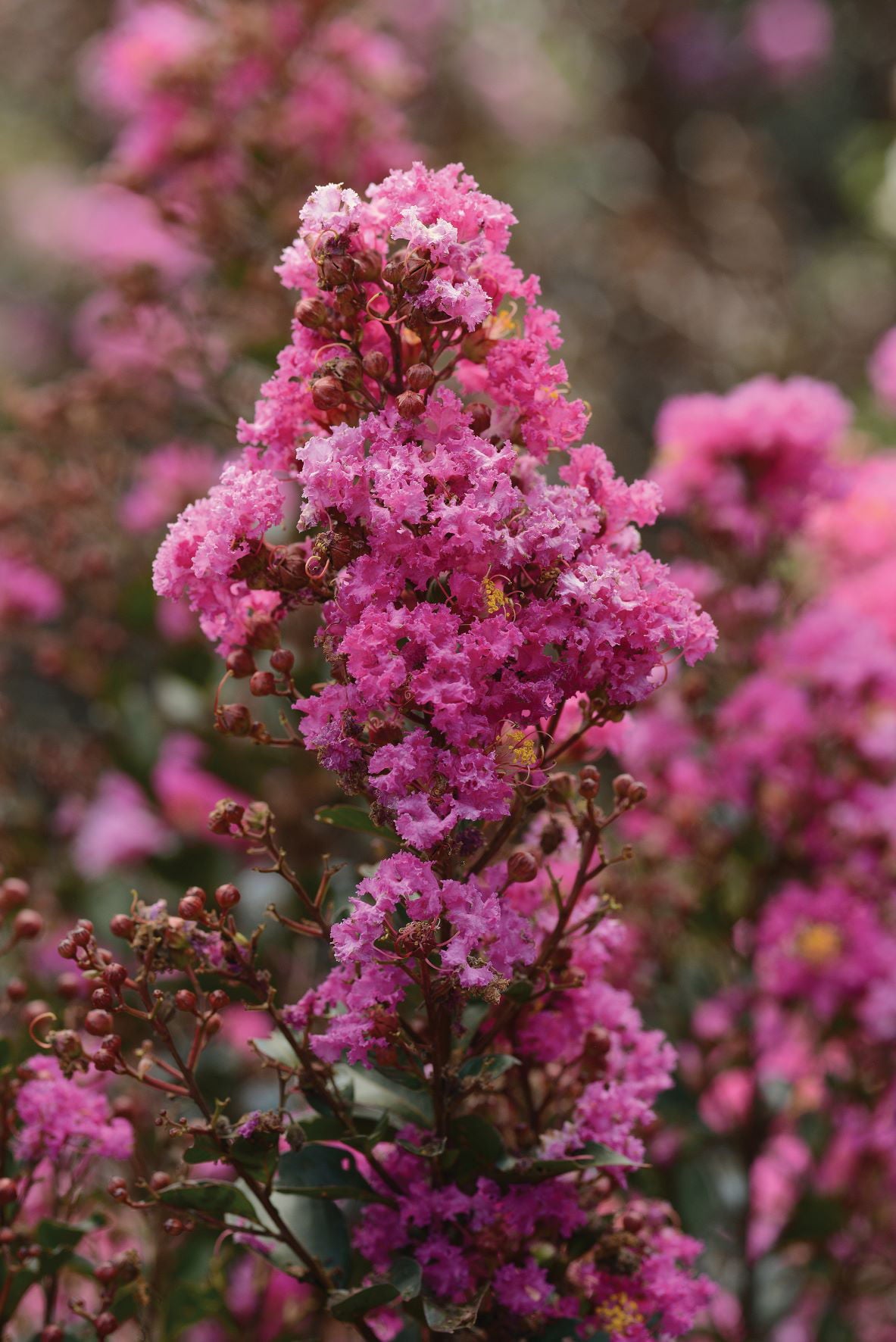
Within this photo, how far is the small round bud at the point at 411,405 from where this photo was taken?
0.80m

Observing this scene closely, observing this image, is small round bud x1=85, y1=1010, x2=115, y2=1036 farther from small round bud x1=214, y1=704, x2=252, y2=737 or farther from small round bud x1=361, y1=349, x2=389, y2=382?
small round bud x1=361, y1=349, x2=389, y2=382

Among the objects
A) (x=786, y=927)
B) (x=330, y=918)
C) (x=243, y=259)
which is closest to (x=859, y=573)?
(x=786, y=927)

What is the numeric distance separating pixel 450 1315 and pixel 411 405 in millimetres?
567

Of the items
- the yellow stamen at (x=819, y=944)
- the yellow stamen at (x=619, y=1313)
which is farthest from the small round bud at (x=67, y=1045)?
the yellow stamen at (x=819, y=944)

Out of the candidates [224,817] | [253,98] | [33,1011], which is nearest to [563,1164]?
[224,817]

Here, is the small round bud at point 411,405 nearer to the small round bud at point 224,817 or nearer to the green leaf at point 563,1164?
the small round bud at point 224,817

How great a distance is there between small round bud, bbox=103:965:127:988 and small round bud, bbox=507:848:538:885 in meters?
0.26

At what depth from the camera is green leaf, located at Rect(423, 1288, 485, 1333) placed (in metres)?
0.78

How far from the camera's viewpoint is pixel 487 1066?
2.76 feet

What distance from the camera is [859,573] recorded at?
6.72ft

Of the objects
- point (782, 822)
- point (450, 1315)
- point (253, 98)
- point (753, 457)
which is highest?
point (253, 98)

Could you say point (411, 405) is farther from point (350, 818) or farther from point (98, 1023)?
point (98, 1023)

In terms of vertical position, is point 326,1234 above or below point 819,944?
below

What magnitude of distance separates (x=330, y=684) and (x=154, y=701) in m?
1.35
